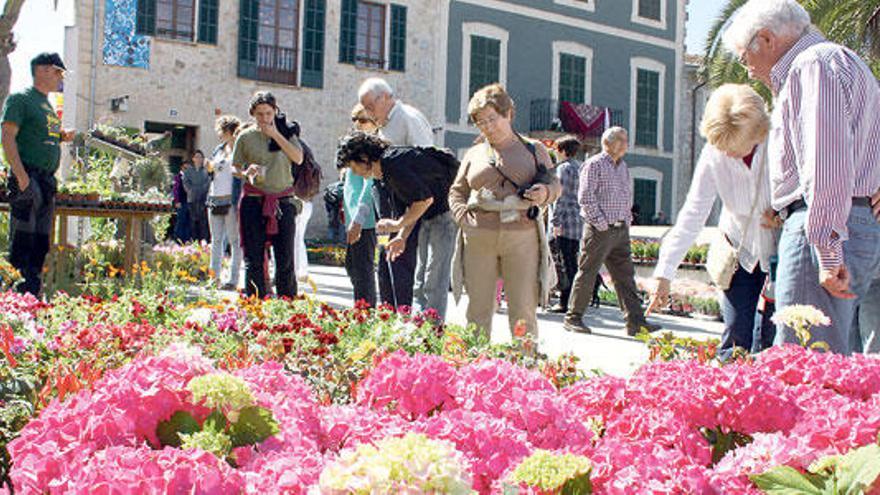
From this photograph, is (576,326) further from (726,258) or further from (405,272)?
(726,258)

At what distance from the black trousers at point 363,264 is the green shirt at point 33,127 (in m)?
2.57

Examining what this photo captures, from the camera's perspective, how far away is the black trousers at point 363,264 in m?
6.03

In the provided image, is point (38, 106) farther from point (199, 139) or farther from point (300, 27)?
point (300, 27)

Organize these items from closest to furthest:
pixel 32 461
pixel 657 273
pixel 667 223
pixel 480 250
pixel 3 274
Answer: pixel 32 461 < pixel 657 273 < pixel 480 250 < pixel 3 274 < pixel 667 223

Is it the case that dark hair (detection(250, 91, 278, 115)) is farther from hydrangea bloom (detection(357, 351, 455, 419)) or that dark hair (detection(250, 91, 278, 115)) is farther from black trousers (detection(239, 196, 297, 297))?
hydrangea bloom (detection(357, 351, 455, 419))

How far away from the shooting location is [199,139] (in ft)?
71.7

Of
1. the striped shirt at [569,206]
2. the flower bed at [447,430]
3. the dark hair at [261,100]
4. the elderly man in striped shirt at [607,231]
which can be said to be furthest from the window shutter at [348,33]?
the flower bed at [447,430]

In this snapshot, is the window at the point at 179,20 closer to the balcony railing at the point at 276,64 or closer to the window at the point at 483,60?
the balcony railing at the point at 276,64

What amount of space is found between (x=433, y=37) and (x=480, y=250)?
21.1 metres

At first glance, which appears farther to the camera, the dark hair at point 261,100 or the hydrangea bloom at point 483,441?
the dark hair at point 261,100

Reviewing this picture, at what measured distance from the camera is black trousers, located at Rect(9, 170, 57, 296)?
689 cm

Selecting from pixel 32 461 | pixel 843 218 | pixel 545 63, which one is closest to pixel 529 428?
pixel 32 461

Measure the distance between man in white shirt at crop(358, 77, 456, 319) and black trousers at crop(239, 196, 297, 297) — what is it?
1.15m

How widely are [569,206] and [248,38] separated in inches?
571
